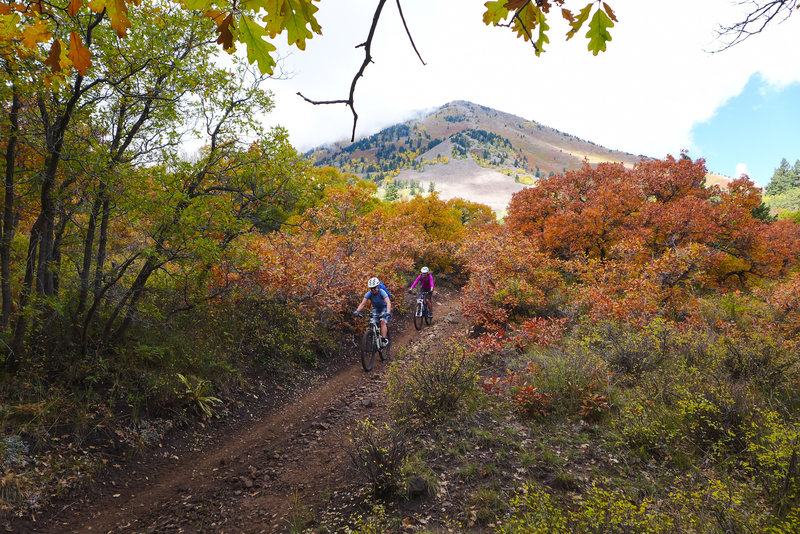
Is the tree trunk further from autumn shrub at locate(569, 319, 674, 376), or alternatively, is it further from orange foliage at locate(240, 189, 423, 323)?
autumn shrub at locate(569, 319, 674, 376)

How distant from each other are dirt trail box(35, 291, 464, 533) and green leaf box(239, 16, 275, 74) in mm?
4476

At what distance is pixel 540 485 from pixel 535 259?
10059 mm

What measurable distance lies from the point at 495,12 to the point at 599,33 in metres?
0.61

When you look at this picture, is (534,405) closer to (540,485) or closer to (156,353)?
(540,485)

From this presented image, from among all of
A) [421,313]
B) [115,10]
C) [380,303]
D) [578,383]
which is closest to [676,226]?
[421,313]

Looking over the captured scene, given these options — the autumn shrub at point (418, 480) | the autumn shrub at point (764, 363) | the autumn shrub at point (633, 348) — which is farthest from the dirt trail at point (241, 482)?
the autumn shrub at point (764, 363)

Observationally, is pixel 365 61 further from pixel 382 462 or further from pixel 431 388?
pixel 431 388

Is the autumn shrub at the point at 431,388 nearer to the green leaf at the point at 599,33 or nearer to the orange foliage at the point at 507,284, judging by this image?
the orange foliage at the point at 507,284


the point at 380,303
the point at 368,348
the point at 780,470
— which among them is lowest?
the point at 368,348

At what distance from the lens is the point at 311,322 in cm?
985

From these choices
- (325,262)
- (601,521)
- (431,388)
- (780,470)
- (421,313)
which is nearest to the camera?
(601,521)

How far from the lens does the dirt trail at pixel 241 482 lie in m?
4.12

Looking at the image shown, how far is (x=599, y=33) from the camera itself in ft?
6.34

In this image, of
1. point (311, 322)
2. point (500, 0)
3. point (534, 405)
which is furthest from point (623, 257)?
point (500, 0)
